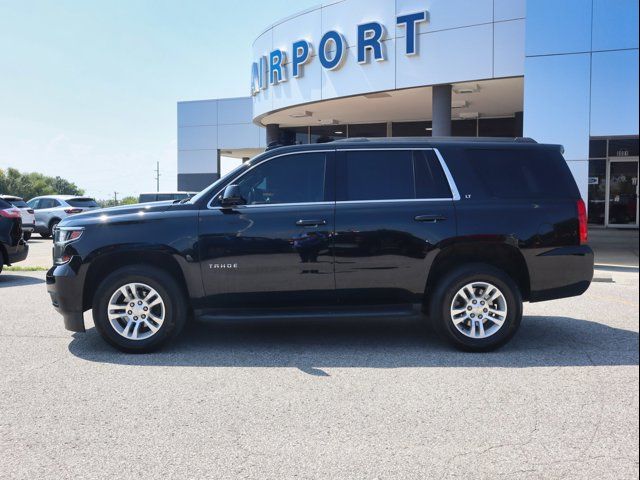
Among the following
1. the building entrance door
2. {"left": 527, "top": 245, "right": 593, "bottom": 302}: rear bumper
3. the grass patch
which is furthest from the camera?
the building entrance door

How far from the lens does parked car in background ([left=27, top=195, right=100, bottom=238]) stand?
75.5 feet

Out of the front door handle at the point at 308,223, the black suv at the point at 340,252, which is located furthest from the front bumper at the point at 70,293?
the front door handle at the point at 308,223

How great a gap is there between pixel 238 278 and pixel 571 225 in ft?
10.9

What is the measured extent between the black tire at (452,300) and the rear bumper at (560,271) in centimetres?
30

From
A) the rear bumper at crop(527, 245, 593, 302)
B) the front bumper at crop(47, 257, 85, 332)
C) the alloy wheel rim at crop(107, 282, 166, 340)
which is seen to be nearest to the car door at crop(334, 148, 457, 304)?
the rear bumper at crop(527, 245, 593, 302)

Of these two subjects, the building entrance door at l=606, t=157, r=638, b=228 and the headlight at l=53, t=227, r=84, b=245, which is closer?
the headlight at l=53, t=227, r=84, b=245

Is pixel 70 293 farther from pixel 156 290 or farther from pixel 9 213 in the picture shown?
pixel 9 213

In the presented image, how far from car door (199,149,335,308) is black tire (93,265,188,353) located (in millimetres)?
316

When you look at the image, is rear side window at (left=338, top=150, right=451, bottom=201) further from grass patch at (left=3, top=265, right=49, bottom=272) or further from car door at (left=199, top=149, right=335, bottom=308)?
grass patch at (left=3, top=265, right=49, bottom=272)

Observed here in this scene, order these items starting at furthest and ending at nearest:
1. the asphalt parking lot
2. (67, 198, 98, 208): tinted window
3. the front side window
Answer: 1. the front side window
2. (67, 198, 98, 208): tinted window
3. the asphalt parking lot

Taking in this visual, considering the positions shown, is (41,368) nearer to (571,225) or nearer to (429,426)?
(429,426)

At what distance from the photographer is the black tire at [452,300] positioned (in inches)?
219

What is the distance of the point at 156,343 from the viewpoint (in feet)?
18.4

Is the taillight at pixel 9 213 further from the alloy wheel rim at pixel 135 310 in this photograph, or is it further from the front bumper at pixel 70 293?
the alloy wheel rim at pixel 135 310
